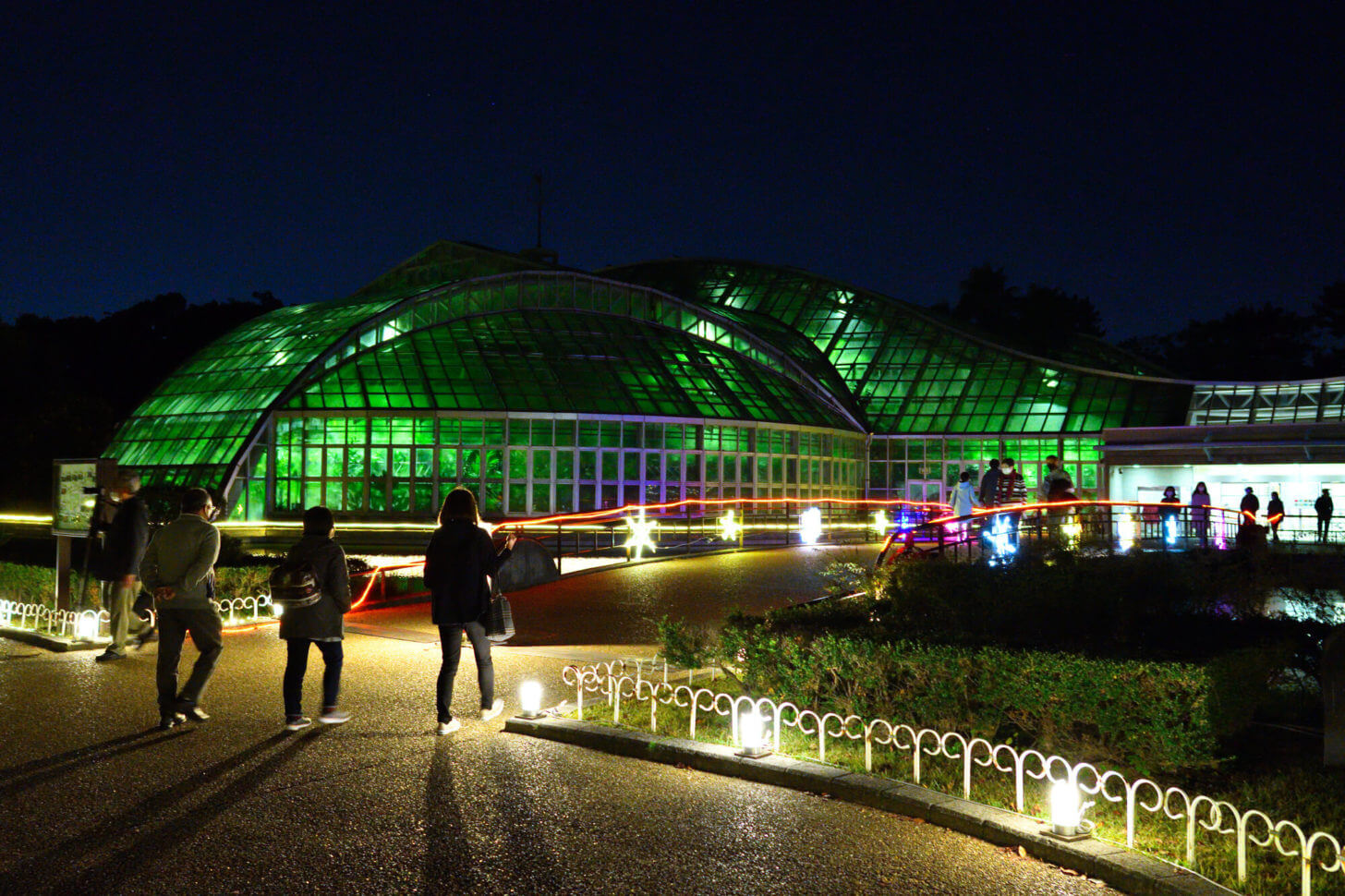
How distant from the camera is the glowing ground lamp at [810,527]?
33.4 metres

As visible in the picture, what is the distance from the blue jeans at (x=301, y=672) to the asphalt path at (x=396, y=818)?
9.8 inches

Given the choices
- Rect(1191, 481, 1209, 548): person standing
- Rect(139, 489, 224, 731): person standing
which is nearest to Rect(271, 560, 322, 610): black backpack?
Rect(139, 489, 224, 731): person standing

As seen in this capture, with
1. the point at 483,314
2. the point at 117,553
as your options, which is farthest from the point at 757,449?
the point at 117,553

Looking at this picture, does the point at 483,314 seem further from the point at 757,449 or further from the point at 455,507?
the point at 455,507

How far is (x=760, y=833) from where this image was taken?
22.7 feet

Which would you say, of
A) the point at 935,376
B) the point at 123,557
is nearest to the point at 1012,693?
the point at 123,557

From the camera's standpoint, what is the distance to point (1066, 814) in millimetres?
6582

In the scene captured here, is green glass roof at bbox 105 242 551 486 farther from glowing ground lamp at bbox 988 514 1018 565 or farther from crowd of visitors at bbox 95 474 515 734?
crowd of visitors at bbox 95 474 515 734

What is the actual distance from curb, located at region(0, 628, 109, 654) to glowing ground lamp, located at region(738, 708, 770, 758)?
8812mm

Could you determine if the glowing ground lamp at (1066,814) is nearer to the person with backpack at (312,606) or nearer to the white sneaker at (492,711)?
the white sneaker at (492,711)

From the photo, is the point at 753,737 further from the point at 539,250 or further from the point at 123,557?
the point at 539,250

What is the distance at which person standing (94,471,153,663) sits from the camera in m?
12.5

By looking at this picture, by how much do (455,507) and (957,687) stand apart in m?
4.12

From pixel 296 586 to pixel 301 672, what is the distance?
67cm
